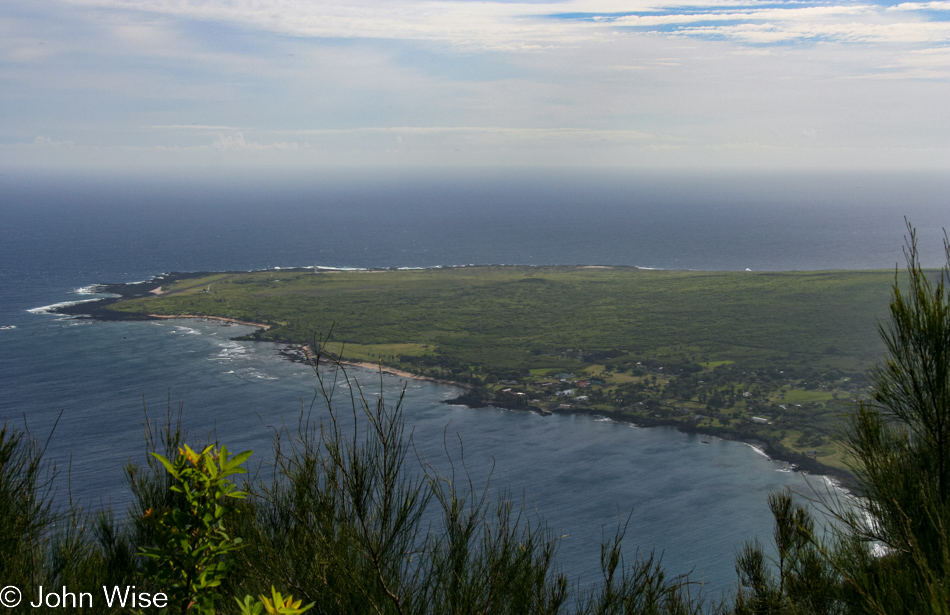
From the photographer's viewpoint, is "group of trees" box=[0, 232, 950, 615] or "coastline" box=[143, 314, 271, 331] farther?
"coastline" box=[143, 314, 271, 331]

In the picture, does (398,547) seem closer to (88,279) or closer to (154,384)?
(154,384)

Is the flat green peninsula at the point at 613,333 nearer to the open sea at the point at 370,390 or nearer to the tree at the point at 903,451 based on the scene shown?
the open sea at the point at 370,390

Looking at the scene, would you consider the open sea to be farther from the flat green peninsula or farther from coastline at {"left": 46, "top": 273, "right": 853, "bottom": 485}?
the flat green peninsula

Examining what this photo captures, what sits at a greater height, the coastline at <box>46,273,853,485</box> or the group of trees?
the group of trees

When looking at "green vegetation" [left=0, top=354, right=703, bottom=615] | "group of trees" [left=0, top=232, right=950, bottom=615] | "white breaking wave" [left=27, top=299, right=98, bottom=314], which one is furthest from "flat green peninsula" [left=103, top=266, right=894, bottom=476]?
"green vegetation" [left=0, top=354, right=703, bottom=615]

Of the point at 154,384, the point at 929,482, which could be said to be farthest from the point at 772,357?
the point at 929,482

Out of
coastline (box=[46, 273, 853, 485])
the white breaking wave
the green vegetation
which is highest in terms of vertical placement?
the green vegetation

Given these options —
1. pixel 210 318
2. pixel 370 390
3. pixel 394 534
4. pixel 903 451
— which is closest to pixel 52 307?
pixel 210 318
